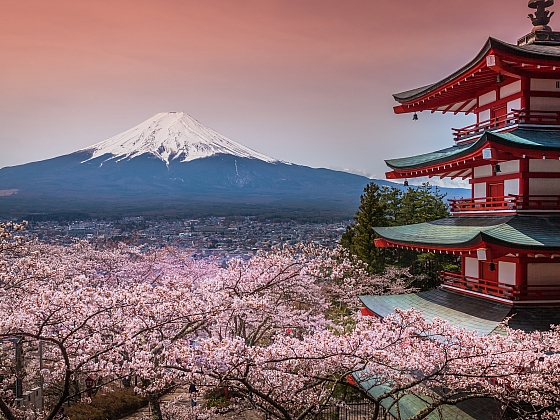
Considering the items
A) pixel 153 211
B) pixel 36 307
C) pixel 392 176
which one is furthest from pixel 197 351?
pixel 153 211

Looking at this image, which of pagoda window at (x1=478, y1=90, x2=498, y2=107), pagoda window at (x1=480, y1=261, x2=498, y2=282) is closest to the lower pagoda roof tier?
pagoda window at (x1=478, y1=90, x2=498, y2=107)

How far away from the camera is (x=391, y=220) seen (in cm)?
2425

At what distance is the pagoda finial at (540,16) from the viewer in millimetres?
9909

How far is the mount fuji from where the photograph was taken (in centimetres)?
4831

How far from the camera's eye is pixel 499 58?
7.98 m

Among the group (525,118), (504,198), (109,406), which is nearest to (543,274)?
(504,198)

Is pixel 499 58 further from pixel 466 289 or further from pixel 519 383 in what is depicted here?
pixel 519 383

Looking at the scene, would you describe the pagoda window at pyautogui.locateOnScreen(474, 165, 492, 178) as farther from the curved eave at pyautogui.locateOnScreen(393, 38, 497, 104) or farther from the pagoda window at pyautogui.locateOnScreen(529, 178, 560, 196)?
the curved eave at pyautogui.locateOnScreen(393, 38, 497, 104)

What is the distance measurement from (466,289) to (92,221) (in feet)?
103

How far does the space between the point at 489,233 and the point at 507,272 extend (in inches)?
54.6

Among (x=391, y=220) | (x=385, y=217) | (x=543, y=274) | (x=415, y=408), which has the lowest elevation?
(x=415, y=408)

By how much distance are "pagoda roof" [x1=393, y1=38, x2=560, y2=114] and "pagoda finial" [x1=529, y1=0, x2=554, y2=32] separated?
2.27 ft

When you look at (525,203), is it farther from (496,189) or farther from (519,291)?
(519,291)

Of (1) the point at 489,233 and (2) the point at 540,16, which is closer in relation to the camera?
(1) the point at 489,233
